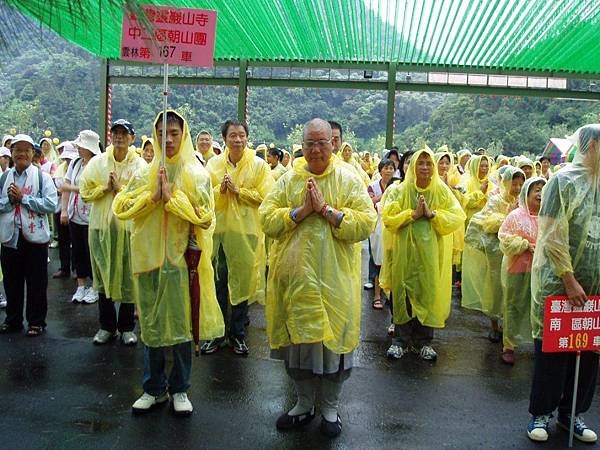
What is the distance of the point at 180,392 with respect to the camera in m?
3.64

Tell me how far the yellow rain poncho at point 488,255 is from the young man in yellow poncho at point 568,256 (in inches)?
75.7

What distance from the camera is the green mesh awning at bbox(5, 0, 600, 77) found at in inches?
317

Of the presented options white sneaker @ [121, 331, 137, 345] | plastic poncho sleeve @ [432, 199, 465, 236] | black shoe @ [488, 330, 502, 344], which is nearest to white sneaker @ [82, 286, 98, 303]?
white sneaker @ [121, 331, 137, 345]

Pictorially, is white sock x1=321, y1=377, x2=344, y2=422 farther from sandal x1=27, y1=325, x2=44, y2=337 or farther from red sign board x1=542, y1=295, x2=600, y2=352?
sandal x1=27, y1=325, x2=44, y2=337

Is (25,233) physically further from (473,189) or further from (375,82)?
(375,82)

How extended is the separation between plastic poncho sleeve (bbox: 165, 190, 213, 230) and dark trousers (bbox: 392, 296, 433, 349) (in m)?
2.18

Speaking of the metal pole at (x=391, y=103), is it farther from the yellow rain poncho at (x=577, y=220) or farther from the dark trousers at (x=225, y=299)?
the yellow rain poncho at (x=577, y=220)

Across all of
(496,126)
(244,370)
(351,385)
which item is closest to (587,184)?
(351,385)

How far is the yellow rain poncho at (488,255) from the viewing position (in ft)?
17.4

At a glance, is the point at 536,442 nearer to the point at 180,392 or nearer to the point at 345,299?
the point at 345,299

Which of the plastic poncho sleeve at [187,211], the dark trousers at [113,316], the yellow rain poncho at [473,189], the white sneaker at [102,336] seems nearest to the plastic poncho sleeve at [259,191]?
the plastic poncho sleeve at [187,211]

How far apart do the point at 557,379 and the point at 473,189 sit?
15.3 feet

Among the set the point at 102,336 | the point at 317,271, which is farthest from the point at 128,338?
the point at 317,271

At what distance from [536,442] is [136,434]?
96.6 inches
